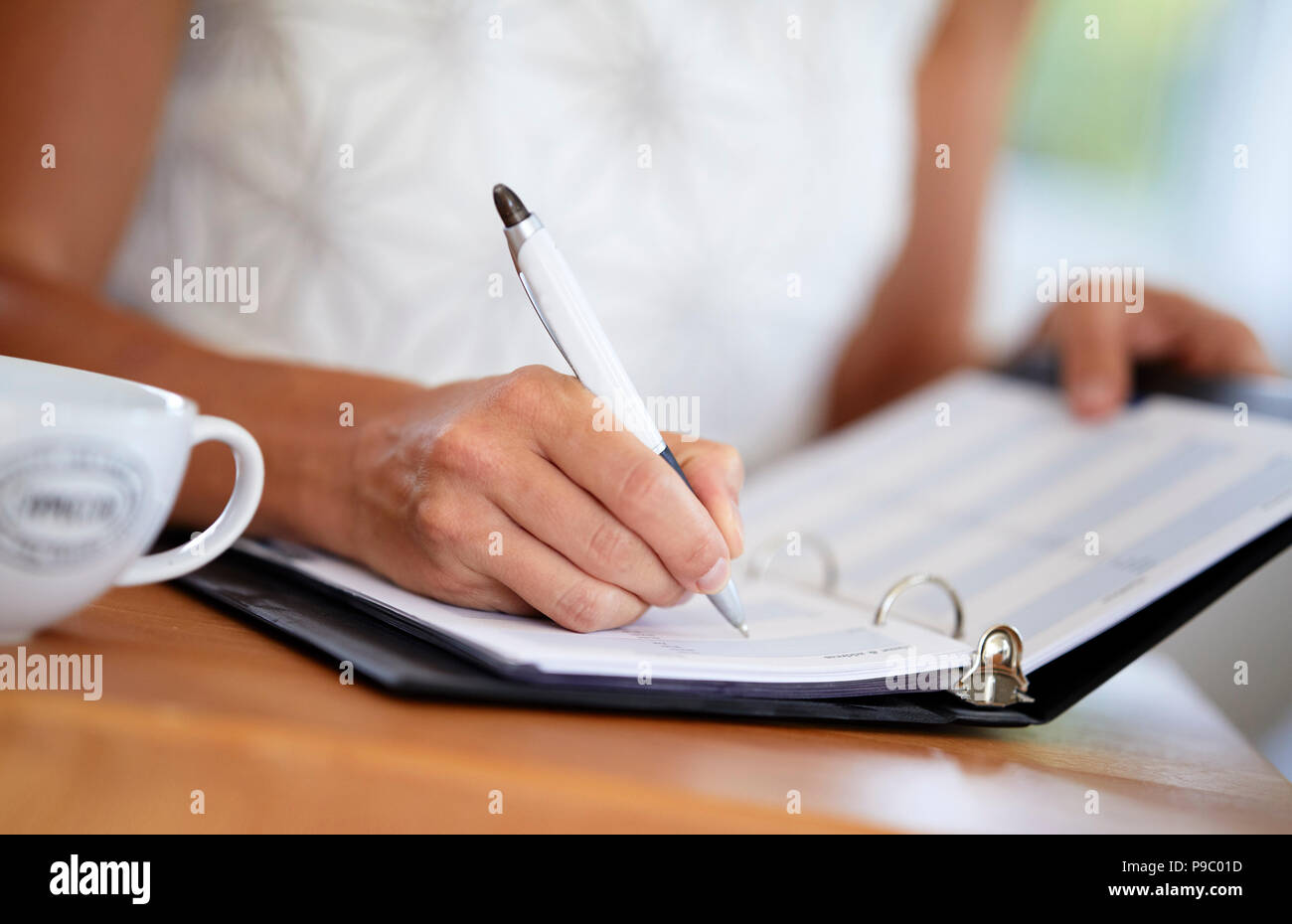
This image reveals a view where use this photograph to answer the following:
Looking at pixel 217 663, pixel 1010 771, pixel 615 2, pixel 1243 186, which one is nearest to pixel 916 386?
pixel 615 2

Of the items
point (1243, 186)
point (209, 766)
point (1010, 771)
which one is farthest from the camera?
point (1243, 186)

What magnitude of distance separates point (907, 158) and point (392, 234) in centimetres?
60

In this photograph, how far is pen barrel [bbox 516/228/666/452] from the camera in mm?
385

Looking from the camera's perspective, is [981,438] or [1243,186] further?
[1243,186]

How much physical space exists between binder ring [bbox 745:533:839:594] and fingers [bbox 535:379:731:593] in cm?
18

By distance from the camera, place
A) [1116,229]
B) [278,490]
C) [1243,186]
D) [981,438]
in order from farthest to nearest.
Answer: [1116,229] → [1243,186] → [981,438] → [278,490]

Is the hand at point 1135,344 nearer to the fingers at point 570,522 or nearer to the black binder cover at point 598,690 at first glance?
the black binder cover at point 598,690

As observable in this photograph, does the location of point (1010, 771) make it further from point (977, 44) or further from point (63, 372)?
point (977, 44)

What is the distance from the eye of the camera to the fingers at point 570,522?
383 mm

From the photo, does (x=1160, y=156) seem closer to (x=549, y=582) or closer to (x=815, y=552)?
(x=815, y=552)

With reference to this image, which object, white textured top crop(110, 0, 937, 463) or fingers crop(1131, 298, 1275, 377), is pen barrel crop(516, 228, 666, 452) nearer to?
white textured top crop(110, 0, 937, 463)

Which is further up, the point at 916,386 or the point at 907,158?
the point at 907,158

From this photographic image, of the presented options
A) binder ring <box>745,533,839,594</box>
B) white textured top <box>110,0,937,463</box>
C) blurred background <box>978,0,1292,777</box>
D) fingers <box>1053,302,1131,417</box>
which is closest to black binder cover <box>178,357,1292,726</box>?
binder ring <box>745,533,839,594</box>
